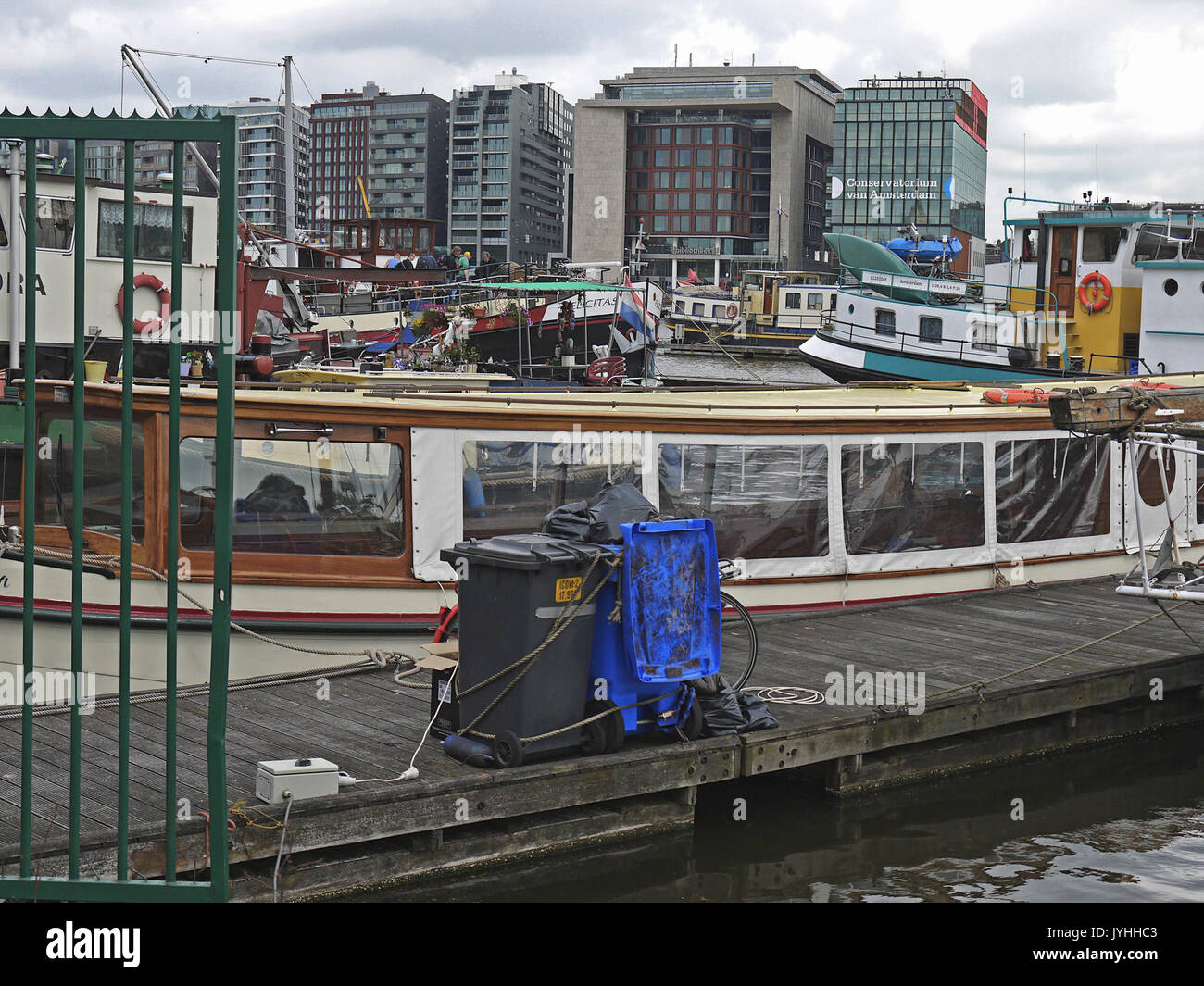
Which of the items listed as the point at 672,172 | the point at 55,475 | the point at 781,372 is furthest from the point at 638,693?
the point at 672,172

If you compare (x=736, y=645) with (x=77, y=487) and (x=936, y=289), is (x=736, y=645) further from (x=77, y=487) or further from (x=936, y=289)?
(x=936, y=289)

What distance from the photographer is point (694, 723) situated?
25.6ft

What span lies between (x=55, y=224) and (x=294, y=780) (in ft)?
43.6

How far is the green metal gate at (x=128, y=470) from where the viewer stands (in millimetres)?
3975

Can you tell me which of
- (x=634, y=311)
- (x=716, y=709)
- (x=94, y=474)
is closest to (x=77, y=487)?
(x=716, y=709)

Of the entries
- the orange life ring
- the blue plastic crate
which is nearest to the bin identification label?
the blue plastic crate

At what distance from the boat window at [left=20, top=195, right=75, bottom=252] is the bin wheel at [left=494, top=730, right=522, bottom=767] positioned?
41.2ft

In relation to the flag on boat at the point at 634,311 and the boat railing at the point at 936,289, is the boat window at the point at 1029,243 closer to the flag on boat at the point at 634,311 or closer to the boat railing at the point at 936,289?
the boat railing at the point at 936,289

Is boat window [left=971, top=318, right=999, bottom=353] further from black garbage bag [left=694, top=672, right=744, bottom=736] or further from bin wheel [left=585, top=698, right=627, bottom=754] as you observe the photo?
bin wheel [left=585, top=698, right=627, bottom=754]

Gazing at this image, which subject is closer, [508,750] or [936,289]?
[508,750]

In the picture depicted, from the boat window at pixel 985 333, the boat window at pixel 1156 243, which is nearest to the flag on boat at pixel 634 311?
the boat window at pixel 985 333

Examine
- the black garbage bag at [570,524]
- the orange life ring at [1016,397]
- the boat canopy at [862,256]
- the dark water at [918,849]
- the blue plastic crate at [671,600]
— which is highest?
the boat canopy at [862,256]

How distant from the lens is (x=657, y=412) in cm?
1065

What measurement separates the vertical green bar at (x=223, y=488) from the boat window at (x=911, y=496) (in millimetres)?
7573
